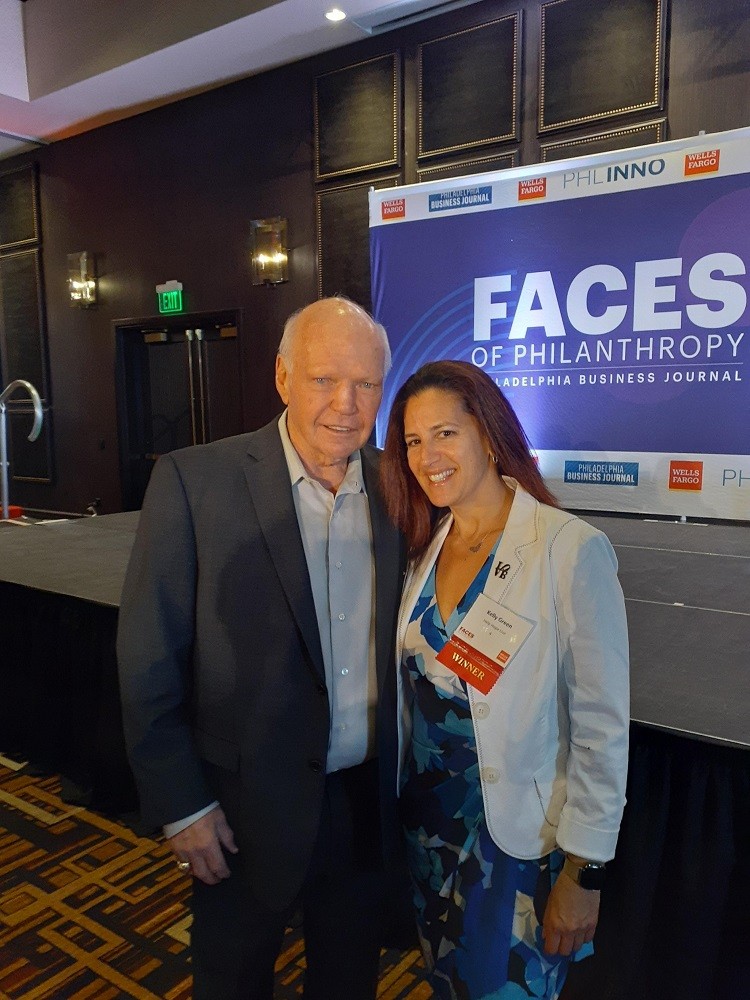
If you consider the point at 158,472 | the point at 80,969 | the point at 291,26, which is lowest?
the point at 80,969

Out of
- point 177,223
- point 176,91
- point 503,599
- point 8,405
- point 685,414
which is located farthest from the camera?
point 8,405

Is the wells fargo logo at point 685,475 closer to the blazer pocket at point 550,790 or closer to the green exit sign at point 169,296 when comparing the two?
the blazer pocket at point 550,790

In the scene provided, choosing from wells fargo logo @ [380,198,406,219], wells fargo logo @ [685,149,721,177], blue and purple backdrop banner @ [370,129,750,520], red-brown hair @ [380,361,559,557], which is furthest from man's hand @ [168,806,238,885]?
wells fargo logo @ [380,198,406,219]

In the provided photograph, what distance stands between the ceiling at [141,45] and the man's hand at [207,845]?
14.4 feet

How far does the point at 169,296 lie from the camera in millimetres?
5777

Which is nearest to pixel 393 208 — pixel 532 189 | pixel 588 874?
pixel 532 189

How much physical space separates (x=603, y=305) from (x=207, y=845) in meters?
3.57

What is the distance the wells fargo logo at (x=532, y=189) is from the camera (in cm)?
408

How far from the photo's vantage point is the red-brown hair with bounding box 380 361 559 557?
3.59 feet

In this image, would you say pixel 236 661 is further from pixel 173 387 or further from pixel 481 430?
pixel 173 387

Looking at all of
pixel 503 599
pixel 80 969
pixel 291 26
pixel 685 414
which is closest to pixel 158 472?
pixel 503 599

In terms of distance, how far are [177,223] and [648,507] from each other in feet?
13.8

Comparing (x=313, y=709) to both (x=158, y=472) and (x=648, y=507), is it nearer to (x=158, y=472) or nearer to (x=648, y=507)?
(x=158, y=472)

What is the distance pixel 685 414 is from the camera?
12.2 ft
